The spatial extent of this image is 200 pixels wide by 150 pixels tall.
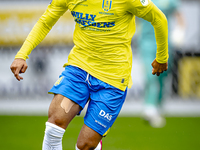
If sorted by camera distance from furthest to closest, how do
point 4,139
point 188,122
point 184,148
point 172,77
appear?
point 172,77 < point 188,122 < point 4,139 < point 184,148

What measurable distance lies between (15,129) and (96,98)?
A: 2.72 meters

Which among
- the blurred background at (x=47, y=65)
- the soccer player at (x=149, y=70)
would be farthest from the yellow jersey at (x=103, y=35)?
the blurred background at (x=47, y=65)

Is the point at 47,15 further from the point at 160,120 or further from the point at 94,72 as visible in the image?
the point at 160,120

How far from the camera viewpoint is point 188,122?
5.56 metres

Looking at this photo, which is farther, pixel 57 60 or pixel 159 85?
pixel 57 60

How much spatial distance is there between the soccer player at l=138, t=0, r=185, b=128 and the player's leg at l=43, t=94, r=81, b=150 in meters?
2.77

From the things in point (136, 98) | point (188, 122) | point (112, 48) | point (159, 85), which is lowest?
point (136, 98)

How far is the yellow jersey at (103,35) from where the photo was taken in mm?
2621

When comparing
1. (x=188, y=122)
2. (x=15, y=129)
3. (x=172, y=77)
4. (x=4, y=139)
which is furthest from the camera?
(x=172, y=77)

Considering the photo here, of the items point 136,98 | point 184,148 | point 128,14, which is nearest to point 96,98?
point 128,14

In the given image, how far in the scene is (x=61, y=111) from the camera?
262 centimetres

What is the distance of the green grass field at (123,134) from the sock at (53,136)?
58.9 inches

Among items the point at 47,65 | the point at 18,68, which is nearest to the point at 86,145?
the point at 18,68

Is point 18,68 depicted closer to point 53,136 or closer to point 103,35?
point 53,136
